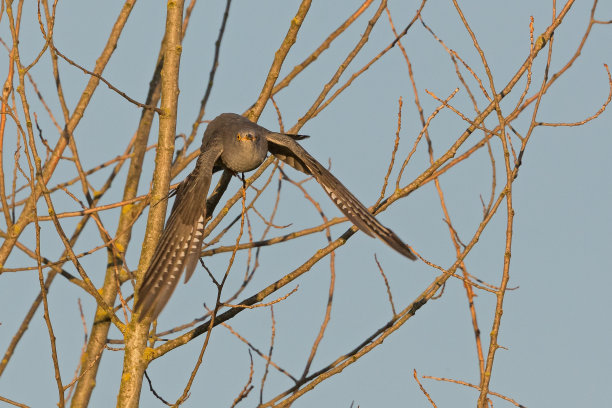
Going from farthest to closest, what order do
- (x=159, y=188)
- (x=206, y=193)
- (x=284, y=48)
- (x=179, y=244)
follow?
(x=284, y=48) → (x=206, y=193) → (x=159, y=188) → (x=179, y=244)

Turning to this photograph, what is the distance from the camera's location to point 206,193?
19.1 ft

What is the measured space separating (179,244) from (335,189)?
1443 millimetres

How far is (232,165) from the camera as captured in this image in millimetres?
6559

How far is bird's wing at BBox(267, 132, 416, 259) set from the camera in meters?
5.40

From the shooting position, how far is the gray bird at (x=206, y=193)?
4895 millimetres

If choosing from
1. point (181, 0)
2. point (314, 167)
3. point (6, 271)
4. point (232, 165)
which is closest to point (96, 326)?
point (6, 271)

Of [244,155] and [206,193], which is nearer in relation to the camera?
[206,193]

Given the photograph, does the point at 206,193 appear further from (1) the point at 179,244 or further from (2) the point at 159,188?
(1) the point at 179,244

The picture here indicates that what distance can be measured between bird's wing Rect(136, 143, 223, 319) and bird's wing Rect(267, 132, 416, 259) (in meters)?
0.70

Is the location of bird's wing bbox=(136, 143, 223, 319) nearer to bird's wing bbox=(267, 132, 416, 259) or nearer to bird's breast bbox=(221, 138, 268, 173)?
bird's breast bbox=(221, 138, 268, 173)

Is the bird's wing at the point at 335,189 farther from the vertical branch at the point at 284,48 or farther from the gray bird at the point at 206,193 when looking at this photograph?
the vertical branch at the point at 284,48

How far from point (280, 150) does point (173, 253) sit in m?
2.21

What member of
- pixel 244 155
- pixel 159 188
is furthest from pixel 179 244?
pixel 244 155

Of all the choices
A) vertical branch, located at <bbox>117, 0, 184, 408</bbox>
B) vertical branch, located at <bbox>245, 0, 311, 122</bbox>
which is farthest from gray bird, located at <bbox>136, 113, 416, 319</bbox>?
vertical branch, located at <bbox>245, 0, 311, 122</bbox>
